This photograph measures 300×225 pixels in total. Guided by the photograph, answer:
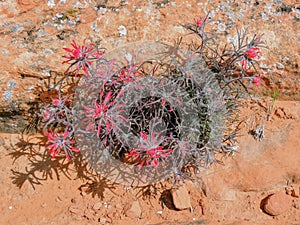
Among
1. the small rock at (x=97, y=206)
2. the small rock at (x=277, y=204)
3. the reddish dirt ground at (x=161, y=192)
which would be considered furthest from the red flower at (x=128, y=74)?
the small rock at (x=277, y=204)

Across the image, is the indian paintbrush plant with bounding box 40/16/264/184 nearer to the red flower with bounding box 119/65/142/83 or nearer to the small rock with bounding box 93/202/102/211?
the red flower with bounding box 119/65/142/83

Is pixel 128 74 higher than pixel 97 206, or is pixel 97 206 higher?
pixel 128 74

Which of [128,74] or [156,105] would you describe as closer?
[128,74]

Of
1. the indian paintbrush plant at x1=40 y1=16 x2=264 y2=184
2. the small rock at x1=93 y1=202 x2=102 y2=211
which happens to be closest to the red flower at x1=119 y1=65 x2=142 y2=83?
the indian paintbrush plant at x1=40 y1=16 x2=264 y2=184

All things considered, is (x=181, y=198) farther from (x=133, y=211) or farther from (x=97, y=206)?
(x=97, y=206)

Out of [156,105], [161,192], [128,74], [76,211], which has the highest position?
[128,74]

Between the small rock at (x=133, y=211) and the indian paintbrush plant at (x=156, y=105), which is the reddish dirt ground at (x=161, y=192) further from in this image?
the indian paintbrush plant at (x=156, y=105)

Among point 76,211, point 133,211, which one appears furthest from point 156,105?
point 76,211
